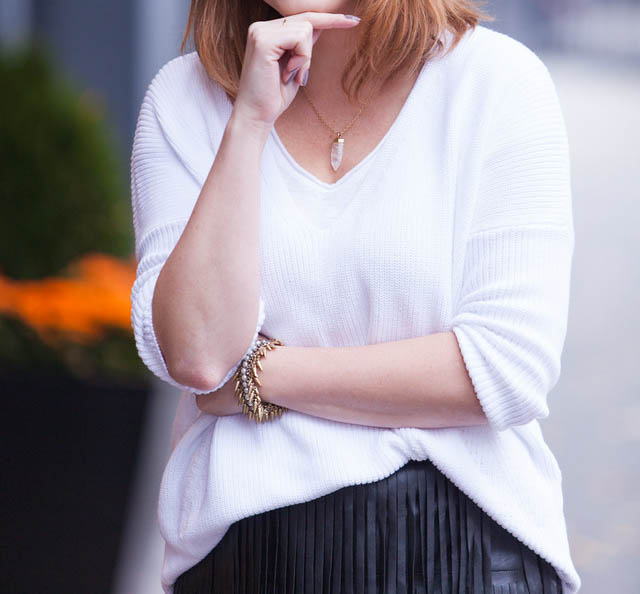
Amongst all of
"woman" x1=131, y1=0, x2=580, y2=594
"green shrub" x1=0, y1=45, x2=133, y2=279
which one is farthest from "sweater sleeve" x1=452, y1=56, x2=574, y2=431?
"green shrub" x1=0, y1=45, x2=133, y2=279

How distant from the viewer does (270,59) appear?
4.82 feet

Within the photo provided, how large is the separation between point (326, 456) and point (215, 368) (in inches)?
8.0

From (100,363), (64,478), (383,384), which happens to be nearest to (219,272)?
(383,384)

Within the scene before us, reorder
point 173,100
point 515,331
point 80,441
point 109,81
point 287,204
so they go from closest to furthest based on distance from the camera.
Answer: point 515,331 < point 287,204 < point 173,100 < point 80,441 < point 109,81

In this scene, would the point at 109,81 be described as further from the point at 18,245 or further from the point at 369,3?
the point at 369,3

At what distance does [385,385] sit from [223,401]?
253 millimetres

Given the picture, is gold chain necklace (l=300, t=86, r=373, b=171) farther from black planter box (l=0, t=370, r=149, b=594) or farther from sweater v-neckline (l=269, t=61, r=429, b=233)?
black planter box (l=0, t=370, r=149, b=594)

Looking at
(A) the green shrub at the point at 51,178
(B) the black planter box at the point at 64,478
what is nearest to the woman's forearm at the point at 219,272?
(B) the black planter box at the point at 64,478

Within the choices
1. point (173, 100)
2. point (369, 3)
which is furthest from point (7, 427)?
point (369, 3)

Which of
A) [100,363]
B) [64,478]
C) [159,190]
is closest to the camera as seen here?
[159,190]

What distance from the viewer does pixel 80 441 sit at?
353 cm

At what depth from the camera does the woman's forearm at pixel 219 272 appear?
1435 mm

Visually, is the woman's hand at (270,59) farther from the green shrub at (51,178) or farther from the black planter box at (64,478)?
the green shrub at (51,178)

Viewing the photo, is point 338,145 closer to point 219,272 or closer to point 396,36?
point 396,36
